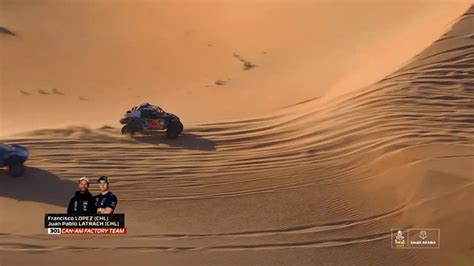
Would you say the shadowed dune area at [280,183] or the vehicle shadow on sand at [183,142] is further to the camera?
the vehicle shadow on sand at [183,142]

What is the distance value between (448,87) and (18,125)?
7.43 meters

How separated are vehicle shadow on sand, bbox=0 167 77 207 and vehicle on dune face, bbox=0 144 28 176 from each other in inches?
5.0

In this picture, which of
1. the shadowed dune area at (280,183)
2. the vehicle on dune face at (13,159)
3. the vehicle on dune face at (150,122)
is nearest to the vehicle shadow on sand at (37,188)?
the shadowed dune area at (280,183)

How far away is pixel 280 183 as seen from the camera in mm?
10516

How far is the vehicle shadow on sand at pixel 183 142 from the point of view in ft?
38.8

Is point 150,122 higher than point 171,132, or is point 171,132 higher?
point 150,122

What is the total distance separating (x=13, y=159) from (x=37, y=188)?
1.64ft

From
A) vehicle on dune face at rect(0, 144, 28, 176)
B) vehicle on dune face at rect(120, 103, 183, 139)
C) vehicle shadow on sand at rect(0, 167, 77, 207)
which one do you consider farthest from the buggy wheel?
vehicle on dune face at rect(0, 144, 28, 176)

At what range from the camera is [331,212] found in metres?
9.91

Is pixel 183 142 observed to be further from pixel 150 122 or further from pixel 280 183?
pixel 280 183

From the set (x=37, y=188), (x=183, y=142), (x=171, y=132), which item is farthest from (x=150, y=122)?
(x=37, y=188)

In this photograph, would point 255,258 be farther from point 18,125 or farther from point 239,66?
point 239,66

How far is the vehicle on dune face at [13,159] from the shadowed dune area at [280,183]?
15cm

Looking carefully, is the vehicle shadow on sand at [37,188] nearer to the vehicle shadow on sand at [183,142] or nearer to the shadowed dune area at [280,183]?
the shadowed dune area at [280,183]
